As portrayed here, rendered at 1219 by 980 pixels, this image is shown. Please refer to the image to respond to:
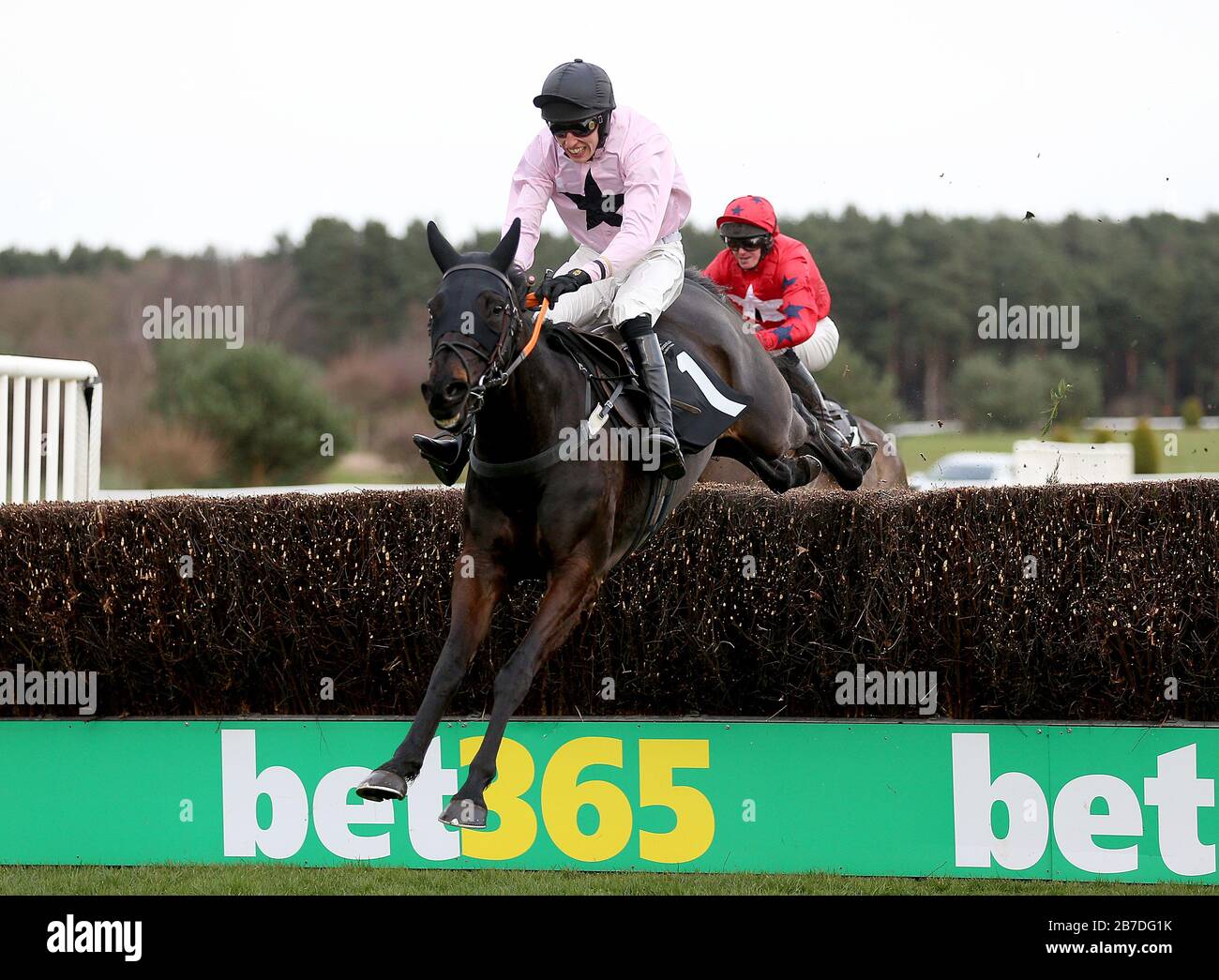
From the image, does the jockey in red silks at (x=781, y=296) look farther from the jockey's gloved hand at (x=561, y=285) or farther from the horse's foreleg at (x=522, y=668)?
the horse's foreleg at (x=522, y=668)

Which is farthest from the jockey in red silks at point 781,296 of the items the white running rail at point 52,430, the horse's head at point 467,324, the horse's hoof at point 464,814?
the white running rail at point 52,430

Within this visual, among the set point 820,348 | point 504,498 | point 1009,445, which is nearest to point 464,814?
point 504,498

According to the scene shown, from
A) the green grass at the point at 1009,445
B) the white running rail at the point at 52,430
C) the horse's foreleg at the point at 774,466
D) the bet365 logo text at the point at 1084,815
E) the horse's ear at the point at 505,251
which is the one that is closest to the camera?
the horse's ear at the point at 505,251

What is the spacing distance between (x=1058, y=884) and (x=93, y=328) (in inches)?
1239

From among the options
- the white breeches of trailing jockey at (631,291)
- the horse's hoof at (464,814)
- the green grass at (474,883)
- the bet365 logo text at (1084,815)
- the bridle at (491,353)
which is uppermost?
the white breeches of trailing jockey at (631,291)

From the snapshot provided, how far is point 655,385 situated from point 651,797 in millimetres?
2213

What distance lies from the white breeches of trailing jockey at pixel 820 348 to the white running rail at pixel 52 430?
181 inches

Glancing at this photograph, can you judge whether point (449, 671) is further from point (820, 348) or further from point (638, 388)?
point (820, 348)

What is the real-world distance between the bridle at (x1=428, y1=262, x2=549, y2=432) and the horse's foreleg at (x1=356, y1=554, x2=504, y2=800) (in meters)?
0.57

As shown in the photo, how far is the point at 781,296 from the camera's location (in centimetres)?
761

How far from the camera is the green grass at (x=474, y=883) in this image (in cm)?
672

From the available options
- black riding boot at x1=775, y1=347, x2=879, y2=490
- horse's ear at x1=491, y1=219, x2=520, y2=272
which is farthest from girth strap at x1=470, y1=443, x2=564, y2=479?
black riding boot at x1=775, y1=347, x2=879, y2=490
